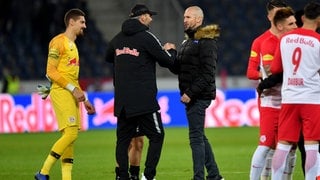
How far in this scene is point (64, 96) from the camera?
464 inches

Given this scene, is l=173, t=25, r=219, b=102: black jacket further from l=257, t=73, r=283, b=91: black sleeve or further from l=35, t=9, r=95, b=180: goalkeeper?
l=35, t=9, r=95, b=180: goalkeeper

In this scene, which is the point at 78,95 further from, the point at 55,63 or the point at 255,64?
the point at 255,64

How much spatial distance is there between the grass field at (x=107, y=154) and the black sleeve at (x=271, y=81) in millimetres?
2837

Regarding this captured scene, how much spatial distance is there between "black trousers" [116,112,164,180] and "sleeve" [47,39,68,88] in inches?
37.8

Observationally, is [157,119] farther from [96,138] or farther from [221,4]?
[221,4]

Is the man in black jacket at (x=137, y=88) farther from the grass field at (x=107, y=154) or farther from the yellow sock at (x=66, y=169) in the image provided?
the grass field at (x=107, y=154)

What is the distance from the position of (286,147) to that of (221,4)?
78.3ft

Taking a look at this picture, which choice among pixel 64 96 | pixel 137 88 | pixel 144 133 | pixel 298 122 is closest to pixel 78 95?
pixel 64 96

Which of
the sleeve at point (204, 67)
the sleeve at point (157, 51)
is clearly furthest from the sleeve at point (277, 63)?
the sleeve at point (157, 51)

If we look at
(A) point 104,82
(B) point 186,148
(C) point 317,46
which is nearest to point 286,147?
(C) point 317,46

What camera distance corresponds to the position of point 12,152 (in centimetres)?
1866

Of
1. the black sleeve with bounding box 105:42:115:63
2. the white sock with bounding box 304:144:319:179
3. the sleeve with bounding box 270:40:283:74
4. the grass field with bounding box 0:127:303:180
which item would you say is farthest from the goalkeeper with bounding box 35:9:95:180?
the white sock with bounding box 304:144:319:179

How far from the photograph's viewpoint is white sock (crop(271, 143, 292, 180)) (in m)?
10.0

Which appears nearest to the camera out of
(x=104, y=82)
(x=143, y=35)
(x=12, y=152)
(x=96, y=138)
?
(x=143, y=35)
